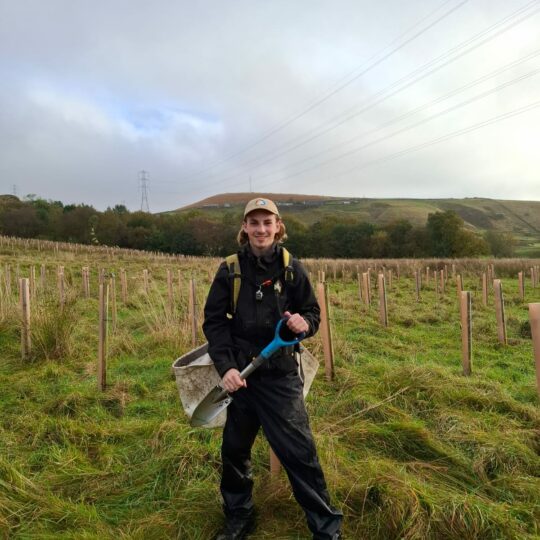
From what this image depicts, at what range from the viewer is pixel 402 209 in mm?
85062

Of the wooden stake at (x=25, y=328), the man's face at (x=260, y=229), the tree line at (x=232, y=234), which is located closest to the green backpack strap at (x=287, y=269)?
the man's face at (x=260, y=229)

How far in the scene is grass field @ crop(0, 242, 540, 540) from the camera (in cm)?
252

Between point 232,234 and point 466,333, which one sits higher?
point 232,234

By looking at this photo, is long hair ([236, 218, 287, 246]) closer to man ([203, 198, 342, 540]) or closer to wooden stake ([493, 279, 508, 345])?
man ([203, 198, 342, 540])

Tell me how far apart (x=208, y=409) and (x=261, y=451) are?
1.02 m

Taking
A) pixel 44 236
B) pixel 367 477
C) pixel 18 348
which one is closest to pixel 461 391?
pixel 367 477

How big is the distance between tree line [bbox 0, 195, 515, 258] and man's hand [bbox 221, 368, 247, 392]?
4085 cm

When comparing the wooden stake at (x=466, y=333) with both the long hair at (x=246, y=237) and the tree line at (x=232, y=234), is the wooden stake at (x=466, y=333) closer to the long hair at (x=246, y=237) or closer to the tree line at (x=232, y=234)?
the long hair at (x=246, y=237)

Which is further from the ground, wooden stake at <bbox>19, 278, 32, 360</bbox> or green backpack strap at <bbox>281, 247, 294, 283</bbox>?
green backpack strap at <bbox>281, 247, 294, 283</bbox>

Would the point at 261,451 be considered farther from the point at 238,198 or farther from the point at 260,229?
A: the point at 238,198

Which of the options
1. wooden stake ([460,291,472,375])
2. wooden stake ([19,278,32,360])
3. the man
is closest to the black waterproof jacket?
the man

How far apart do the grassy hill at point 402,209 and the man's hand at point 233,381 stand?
69.9 m

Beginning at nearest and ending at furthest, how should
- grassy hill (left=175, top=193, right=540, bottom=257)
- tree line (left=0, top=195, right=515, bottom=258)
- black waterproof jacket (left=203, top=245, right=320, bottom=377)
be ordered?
black waterproof jacket (left=203, top=245, right=320, bottom=377)
tree line (left=0, top=195, right=515, bottom=258)
grassy hill (left=175, top=193, right=540, bottom=257)

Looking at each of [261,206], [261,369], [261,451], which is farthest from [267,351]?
[261,451]
